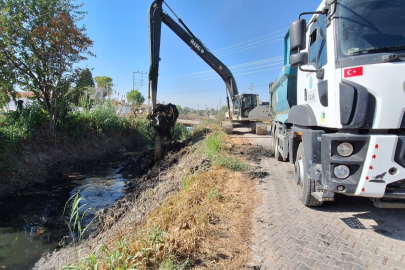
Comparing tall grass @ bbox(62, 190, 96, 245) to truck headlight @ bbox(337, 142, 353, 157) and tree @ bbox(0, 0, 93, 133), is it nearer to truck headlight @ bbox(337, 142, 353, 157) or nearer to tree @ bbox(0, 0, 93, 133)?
truck headlight @ bbox(337, 142, 353, 157)

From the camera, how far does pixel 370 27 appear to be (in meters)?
3.05

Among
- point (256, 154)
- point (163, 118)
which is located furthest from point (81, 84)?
point (256, 154)

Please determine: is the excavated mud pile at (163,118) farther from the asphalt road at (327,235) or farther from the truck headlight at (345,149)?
the truck headlight at (345,149)

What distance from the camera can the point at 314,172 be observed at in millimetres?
3365

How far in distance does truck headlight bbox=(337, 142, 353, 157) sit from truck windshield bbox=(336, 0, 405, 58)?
1088 millimetres

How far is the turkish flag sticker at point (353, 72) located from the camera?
288 cm

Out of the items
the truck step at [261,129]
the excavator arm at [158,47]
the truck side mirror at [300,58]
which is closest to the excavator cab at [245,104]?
the excavator arm at [158,47]

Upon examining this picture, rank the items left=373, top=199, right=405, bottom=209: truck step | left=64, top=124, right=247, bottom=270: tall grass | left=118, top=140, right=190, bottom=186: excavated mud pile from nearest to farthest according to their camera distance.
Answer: left=64, top=124, right=247, bottom=270: tall grass, left=373, top=199, right=405, bottom=209: truck step, left=118, top=140, right=190, bottom=186: excavated mud pile

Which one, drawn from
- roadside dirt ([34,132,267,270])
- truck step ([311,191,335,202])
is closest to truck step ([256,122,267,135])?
roadside dirt ([34,132,267,270])

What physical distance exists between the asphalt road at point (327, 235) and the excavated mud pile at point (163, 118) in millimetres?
6165

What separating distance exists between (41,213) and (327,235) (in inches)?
261

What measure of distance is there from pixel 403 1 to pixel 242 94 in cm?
1259

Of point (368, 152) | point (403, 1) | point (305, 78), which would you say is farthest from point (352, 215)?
point (403, 1)

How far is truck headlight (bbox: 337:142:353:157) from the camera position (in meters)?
2.97
